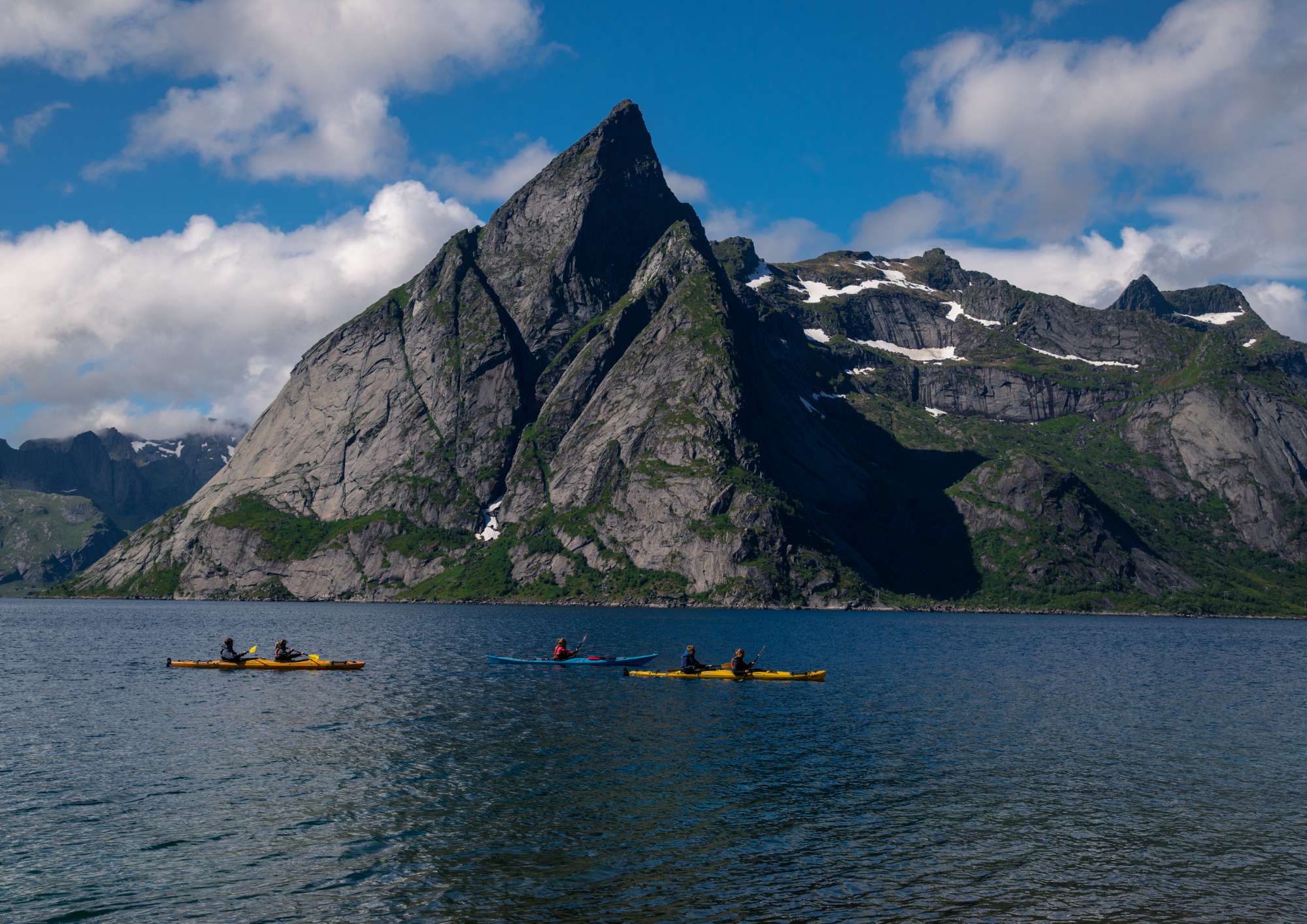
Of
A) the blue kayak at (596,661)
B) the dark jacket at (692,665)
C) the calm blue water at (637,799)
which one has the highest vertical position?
the dark jacket at (692,665)

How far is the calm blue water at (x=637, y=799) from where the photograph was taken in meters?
29.7

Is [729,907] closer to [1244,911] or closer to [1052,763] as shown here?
[1244,911]

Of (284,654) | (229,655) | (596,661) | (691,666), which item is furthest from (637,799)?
(229,655)

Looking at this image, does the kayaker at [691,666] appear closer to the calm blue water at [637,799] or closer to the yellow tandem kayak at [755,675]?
the yellow tandem kayak at [755,675]

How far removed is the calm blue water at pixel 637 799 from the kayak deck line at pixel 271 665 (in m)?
3.35

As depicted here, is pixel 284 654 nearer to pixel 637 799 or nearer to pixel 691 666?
pixel 691 666

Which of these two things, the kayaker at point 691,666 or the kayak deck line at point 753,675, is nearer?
the kayak deck line at point 753,675

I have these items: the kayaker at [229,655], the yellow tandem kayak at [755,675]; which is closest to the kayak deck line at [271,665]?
the kayaker at [229,655]

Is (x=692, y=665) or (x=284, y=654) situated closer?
(x=692, y=665)

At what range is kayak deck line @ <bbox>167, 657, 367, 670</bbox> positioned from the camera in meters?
86.8

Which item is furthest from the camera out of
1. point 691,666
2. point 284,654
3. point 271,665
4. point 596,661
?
point 596,661

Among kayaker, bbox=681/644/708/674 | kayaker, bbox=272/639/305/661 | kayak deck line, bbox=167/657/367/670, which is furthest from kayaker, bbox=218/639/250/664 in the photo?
kayaker, bbox=681/644/708/674

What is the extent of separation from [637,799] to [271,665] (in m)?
58.1

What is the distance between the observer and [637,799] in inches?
1597
